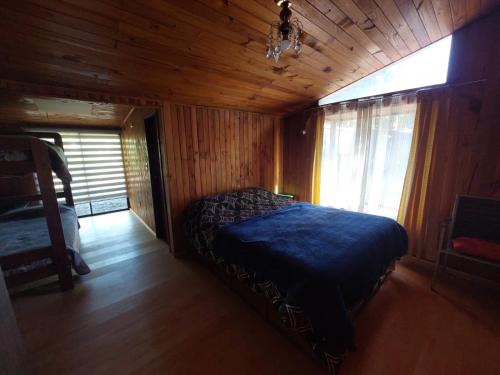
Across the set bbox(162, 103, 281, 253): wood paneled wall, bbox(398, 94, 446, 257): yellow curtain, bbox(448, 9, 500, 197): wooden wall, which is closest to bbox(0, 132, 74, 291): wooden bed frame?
bbox(162, 103, 281, 253): wood paneled wall

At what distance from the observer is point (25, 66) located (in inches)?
61.4

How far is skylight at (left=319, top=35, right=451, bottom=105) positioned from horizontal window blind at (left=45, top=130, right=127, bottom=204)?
197 inches

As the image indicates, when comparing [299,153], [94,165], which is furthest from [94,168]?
[299,153]

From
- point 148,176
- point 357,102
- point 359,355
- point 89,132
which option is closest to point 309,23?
point 357,102

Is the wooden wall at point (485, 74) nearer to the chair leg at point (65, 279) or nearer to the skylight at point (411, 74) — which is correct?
the skylight at point (411, 74)

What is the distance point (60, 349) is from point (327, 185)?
351 centimetres

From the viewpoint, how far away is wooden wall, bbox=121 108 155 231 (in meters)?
3.30

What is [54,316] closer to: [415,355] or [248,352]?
[248,352]

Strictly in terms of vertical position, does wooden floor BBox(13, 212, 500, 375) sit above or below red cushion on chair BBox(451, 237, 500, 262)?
below

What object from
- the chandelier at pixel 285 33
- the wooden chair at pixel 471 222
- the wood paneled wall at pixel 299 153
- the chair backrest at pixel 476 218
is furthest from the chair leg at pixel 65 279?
the chair backrest at pixel 476 218

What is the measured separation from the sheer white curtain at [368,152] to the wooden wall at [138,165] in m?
2.79

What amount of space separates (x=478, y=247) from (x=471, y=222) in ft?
1.25

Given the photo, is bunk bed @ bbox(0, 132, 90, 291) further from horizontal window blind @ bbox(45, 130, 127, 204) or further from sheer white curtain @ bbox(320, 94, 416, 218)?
sheer white curtain @ bbox(320, 94, 416, 218)

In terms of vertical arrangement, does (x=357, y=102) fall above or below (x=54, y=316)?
above
